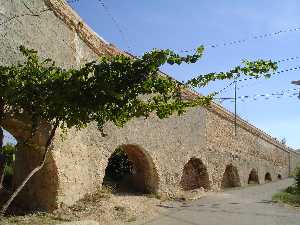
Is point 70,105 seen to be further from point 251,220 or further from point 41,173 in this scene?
point 251,220

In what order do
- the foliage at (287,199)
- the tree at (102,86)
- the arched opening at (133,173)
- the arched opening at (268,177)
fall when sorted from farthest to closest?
the arched opening at (268,177) < the foliage at (287,199) < the arched opening at (133,173) < the tree at (102,86)

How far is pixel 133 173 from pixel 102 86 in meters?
7.88

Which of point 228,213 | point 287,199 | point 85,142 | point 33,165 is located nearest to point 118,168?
point 228,213

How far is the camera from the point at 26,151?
31.8ft

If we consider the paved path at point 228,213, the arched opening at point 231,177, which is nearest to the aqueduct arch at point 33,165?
the paved path at point 228,213

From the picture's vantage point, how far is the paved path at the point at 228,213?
10570 millimetres

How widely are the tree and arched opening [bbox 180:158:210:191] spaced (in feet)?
31.9

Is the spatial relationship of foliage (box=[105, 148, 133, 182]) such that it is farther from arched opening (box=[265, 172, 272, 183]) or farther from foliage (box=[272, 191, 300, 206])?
arched opening (box=[265, 172, 272, 183])

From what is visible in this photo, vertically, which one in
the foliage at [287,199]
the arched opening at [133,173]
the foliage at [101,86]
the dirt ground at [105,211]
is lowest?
the dirt ground at [105,211]

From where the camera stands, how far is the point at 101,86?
639 cm

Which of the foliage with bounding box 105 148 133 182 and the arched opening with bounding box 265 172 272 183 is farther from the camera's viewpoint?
the arched opening with bounding box 265 172 272 183

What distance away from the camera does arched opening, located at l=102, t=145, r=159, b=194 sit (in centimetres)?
1311

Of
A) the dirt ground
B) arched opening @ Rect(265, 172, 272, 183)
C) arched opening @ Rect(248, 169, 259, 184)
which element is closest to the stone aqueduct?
the dirt ground

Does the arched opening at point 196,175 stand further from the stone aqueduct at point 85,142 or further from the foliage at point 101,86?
the foliage at point 101,86
